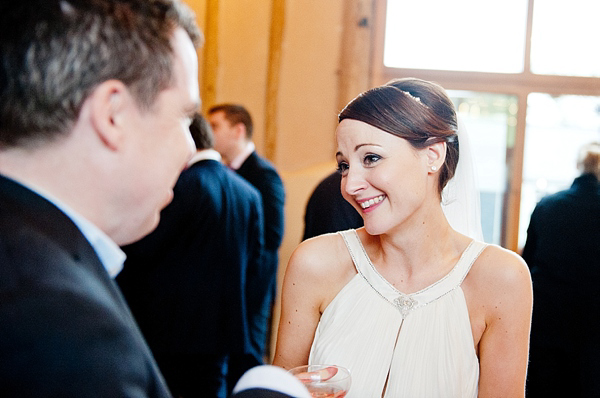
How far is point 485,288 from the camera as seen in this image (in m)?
1.81

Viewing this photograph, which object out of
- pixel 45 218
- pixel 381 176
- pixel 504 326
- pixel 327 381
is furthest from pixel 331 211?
pixel 45 218

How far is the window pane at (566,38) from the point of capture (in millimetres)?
5172

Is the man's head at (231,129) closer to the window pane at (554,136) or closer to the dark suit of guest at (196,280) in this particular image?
the dark suit of guest at (196,280)

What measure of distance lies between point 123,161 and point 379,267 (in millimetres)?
1275

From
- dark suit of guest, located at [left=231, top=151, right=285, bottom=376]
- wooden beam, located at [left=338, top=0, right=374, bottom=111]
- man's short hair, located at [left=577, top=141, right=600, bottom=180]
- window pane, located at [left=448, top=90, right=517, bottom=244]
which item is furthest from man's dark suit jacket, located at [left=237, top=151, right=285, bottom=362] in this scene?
man's short hair, located at [left=577, top=141, right=600, bottom=180]

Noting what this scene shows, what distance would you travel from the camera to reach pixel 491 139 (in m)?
5.32

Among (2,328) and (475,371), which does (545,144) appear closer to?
(475,371)

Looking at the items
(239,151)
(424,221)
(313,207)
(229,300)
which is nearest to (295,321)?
(424,221)

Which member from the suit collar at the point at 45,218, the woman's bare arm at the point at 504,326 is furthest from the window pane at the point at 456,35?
the suit collar at the point at 45,218

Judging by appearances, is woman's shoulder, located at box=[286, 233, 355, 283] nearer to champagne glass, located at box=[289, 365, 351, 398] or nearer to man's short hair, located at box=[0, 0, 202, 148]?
champagne glass, located at box=[289, 365, 351, 398]

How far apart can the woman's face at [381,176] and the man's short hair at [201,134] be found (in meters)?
1.71

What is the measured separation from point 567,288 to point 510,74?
2.50 m

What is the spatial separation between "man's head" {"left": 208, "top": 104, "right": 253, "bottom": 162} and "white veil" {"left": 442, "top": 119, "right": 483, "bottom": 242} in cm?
273

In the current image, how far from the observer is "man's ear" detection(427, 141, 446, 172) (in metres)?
1.84
